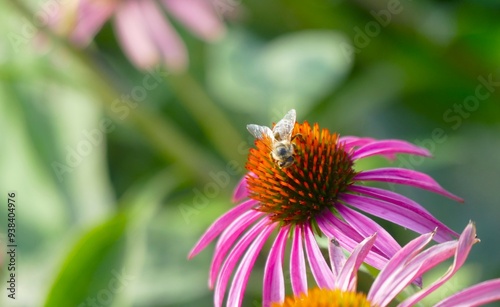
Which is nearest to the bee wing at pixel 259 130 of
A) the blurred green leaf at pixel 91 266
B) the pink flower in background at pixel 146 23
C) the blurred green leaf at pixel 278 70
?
the blurred green leaf at pixel 91 266

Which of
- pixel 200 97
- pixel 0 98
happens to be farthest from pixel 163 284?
pixel 0 98

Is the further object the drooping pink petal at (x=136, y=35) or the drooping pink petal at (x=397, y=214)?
the drooping pink petal at (x=136, y=35)

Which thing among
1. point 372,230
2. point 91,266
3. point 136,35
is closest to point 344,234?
point 372,230

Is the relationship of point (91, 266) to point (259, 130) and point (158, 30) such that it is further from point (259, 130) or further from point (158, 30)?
point (259, 130)

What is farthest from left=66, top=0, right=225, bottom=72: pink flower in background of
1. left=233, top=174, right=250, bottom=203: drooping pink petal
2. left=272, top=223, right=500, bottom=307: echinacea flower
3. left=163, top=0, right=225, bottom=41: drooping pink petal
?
left=272, top=223, right=500, bottom=307: echinacea flower

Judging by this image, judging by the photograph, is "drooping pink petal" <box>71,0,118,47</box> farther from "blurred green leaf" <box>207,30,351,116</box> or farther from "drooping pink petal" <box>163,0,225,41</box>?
"blurred green leaf" <box>207,30,351,116</box>

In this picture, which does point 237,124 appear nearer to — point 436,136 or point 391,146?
point 436,136

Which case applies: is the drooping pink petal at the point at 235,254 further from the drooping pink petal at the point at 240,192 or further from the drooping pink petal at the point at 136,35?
the drooping pink petal at the point at 136,35
